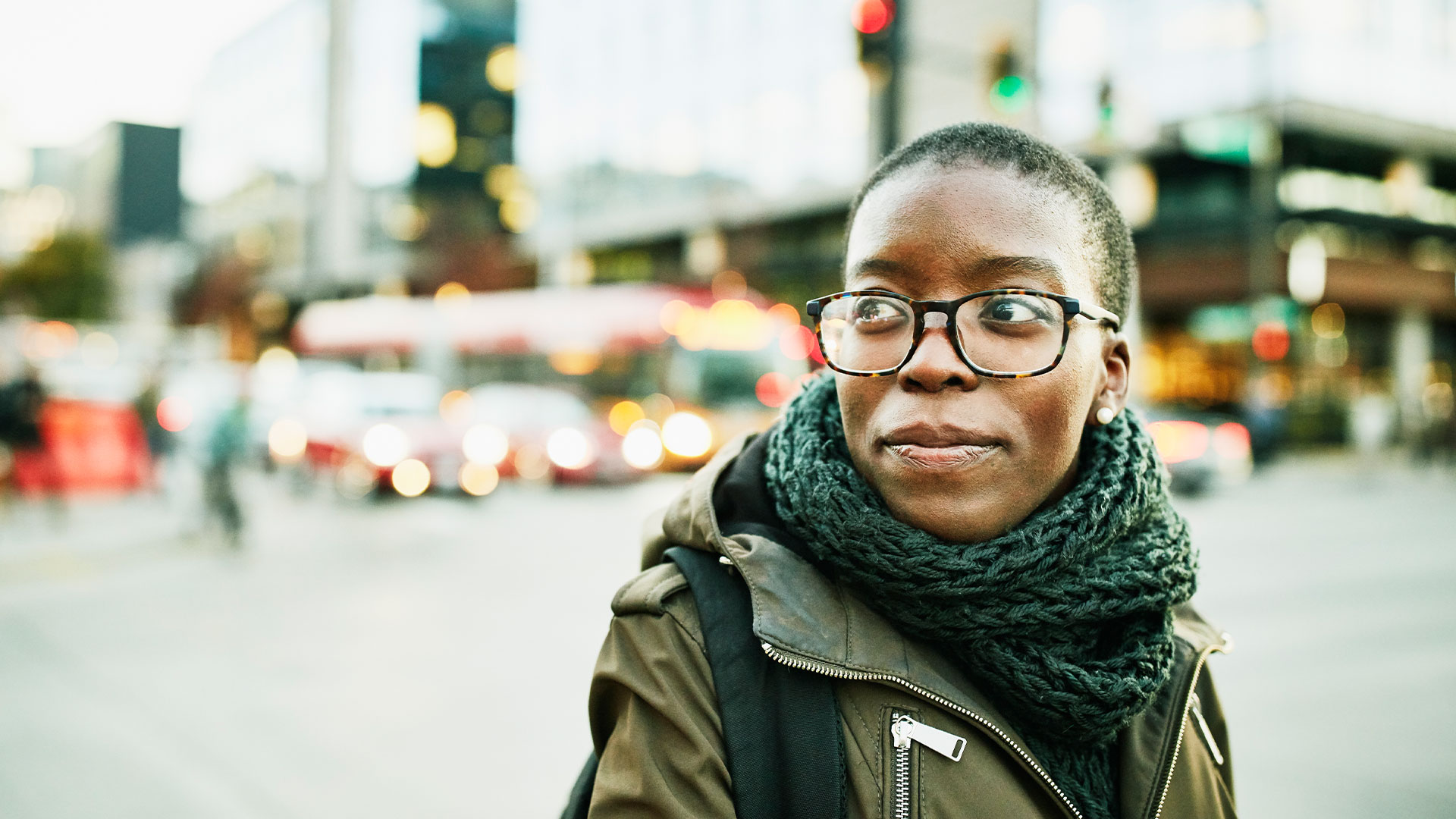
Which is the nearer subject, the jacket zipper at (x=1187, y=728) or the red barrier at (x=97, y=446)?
the jacket zipper at (x=1187, y=728)

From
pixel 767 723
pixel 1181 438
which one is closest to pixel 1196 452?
pixel 1181 438

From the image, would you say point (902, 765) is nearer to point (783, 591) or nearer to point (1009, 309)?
point (783, 591)

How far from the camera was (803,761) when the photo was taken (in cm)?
140

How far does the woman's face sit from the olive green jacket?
0.21m

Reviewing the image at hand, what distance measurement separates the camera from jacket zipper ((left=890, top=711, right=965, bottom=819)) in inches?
56.7

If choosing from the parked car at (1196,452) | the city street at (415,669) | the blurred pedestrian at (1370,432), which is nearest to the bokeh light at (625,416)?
the city street at (415,669)

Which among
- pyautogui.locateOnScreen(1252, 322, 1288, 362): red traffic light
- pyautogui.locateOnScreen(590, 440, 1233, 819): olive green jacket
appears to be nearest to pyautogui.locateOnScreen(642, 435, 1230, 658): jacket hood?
pyautogui.locateOnScreen(590, 440, 1233, 819): olive green jacket

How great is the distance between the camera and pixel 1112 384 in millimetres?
1812

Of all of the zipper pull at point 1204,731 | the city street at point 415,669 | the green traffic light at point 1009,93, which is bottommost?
the city street at point 415,669

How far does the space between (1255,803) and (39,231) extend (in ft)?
199

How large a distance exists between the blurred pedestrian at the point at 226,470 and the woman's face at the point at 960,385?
11.3m

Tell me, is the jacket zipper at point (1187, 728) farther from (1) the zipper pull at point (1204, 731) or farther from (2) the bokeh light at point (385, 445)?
(2) the bokeh light at point (385, 445)

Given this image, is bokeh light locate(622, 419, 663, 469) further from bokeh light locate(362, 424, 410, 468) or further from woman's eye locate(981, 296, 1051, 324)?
woman's eye locate(981, 296, 1051, 324)

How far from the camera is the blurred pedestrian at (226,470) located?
1144 centimetres
